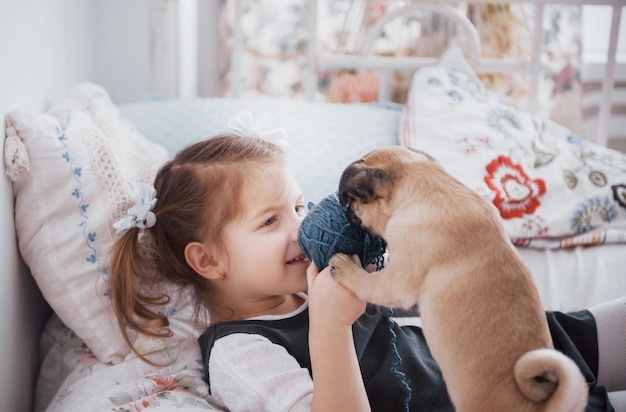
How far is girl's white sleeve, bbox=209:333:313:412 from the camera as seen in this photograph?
2.90 feet

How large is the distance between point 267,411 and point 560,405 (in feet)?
1.32

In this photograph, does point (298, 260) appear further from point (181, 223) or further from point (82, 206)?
point (82, 206)

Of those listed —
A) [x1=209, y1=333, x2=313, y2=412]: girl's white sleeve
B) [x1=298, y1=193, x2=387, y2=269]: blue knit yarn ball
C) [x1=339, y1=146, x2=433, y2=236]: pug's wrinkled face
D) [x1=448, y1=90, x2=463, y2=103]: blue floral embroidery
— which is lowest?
[x1=209, y1=333, x2=313, y2=412]: girl's white sleeve

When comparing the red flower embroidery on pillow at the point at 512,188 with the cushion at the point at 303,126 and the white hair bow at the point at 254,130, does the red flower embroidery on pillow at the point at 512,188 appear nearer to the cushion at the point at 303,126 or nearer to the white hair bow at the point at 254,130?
the cushion at the point at 303,126

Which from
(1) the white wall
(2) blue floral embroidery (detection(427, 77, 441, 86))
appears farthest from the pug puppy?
(2) blue floral embroidery (detection(427, 77, 441, 86))

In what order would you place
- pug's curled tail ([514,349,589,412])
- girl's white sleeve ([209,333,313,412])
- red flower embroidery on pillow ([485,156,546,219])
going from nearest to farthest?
pug's curled tail ([514,349,589,412]) → girl's white sleeve ([209,333,313,412]) → red flower embroidery on pillow ([485,156,546,219])

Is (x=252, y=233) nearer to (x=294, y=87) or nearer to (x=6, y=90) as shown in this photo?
(x=6, y=90)

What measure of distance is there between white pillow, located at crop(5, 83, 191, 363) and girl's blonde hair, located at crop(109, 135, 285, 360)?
0.15ft

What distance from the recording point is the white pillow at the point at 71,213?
106cm

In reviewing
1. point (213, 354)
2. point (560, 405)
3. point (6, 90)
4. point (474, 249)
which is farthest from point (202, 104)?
point (560, 405)

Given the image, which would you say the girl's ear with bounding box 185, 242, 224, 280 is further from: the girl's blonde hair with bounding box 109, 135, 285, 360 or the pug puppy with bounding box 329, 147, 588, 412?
the pug puppy with bounding box 329, 147, 588, 412

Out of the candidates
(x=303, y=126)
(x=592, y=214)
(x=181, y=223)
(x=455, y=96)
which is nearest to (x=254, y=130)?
(x=181, y=223)

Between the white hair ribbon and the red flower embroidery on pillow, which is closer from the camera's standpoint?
the white hair ribbon

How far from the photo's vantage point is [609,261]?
135 centimetres
